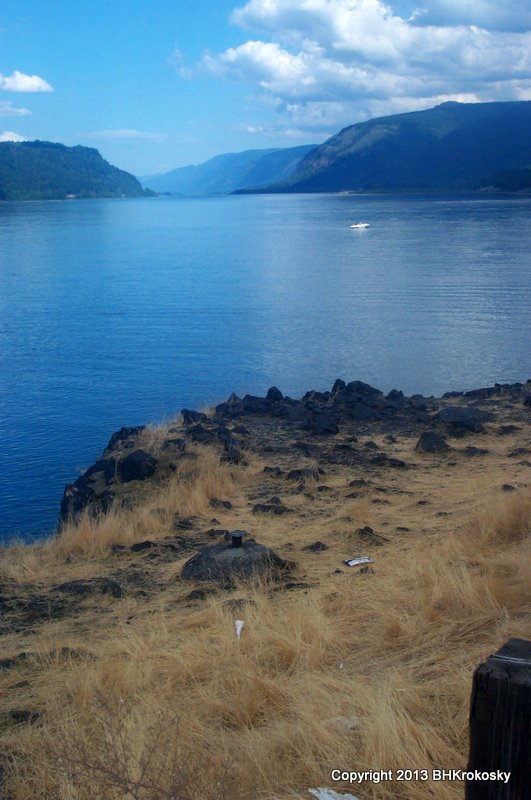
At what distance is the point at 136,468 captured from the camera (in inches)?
471

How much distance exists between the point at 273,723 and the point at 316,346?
23.7m

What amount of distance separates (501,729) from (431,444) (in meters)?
10.3

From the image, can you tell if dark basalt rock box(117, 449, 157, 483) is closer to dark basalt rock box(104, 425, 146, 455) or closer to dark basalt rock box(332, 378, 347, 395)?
dark basalt rock box(104, 425, 146, 455)

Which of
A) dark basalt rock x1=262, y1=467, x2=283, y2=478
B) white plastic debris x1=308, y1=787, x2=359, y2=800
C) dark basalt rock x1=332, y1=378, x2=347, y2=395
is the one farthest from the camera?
dark basalt rock x1=332, y1=378, x2=347, y2=395

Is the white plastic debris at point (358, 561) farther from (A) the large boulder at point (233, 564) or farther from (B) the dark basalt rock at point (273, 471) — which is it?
(B) the dark basalt rock at point (273, 471)

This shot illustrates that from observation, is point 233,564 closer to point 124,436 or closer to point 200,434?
point 200,434

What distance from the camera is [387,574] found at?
6848mm

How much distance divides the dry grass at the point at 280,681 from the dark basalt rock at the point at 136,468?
3.89m

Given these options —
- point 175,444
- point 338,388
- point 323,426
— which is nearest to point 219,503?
point 175,444

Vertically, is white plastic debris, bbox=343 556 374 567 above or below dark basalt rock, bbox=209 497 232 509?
above

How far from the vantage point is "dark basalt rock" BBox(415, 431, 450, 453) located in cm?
1239

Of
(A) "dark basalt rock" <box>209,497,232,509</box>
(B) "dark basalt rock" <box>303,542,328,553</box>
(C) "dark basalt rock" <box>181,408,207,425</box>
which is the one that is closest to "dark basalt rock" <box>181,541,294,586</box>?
(B) "dark basalt rock" <box>303,542,328,553</box>

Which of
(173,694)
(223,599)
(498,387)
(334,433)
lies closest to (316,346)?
(498,387)

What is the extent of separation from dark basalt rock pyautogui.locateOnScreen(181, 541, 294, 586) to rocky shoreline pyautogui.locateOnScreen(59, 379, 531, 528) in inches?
86.3
